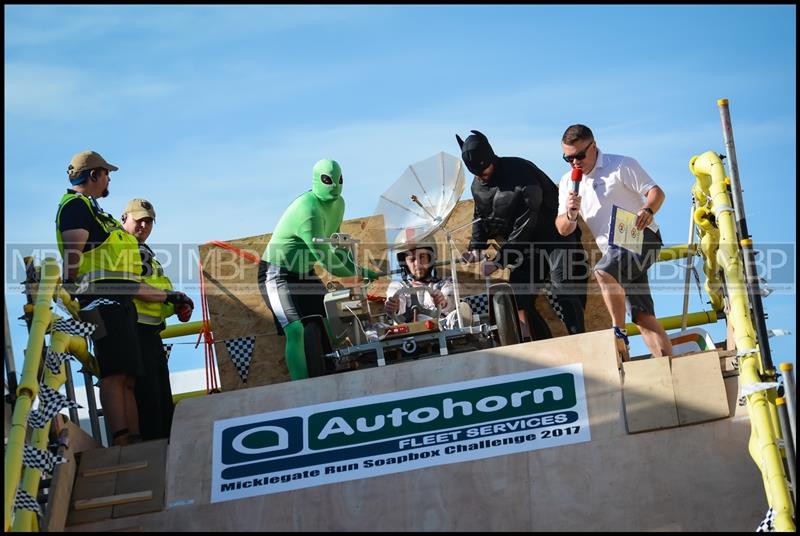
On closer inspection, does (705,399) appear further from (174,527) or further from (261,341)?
(261,341)

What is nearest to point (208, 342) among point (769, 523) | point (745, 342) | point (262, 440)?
point (262, 440)

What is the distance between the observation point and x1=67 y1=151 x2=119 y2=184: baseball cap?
961cm

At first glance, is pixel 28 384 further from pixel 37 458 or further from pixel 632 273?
pixel 632 273

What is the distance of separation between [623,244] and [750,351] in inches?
69.9

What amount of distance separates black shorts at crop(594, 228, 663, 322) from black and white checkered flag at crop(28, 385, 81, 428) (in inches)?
144

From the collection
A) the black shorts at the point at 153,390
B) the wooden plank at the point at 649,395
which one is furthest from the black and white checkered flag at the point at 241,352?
the wooden plank at the point at 649,395

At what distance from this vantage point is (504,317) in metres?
9.82

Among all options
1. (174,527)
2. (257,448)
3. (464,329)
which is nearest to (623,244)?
(464,329)

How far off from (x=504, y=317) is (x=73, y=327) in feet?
9.86

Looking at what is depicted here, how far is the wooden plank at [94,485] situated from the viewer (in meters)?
8.40

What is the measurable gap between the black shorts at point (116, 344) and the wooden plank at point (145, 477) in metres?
0.57

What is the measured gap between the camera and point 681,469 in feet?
26.3

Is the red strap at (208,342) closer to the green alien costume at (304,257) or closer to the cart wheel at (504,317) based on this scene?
the green alien costume at (304,257)

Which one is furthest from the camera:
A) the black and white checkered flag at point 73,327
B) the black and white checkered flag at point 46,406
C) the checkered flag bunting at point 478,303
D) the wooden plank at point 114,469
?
the checkered flag bunting at point 478,303
